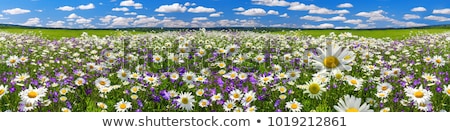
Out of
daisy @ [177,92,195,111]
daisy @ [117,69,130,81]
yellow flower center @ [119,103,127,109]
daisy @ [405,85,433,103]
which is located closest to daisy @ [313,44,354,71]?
daisy @ [405,85,433,103]

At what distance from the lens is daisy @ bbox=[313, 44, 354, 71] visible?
3.64 metres

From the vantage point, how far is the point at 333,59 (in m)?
3.68

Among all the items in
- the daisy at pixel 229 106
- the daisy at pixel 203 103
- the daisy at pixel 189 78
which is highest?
the daisy at pixel 189 78

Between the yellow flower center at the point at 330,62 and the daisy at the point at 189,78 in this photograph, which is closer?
the yellow flower center at the point at 330,62

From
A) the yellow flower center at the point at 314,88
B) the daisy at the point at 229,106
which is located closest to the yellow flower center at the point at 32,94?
the daisy at the point at 229,106

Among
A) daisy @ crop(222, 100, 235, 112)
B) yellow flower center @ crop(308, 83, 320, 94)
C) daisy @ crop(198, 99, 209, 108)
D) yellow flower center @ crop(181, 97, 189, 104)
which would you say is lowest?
daisy @ crop(198, 99, 209, 108)

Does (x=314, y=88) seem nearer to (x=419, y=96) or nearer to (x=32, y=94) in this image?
(x=419, y=96)

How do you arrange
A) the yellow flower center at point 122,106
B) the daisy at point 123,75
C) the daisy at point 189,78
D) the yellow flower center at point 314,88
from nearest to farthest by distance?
the yellow flower center at point 314,88, the yellow flower center at point 122,106, the daisy at point 189,78, the daisy at point 123,75

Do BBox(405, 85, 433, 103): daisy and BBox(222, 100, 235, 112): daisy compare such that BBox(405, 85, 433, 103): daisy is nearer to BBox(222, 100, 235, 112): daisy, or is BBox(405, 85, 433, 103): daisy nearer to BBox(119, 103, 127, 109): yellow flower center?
BBox(222, 100, 235, 112): daisy

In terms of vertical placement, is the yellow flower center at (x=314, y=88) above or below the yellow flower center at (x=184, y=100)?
above

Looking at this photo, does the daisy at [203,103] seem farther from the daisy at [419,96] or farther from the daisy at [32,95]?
the daisy at [419,96]

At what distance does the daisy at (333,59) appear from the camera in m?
3.64

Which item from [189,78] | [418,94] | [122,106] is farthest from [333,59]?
[189,78]

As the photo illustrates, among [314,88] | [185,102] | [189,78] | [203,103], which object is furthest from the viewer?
[189,78]
